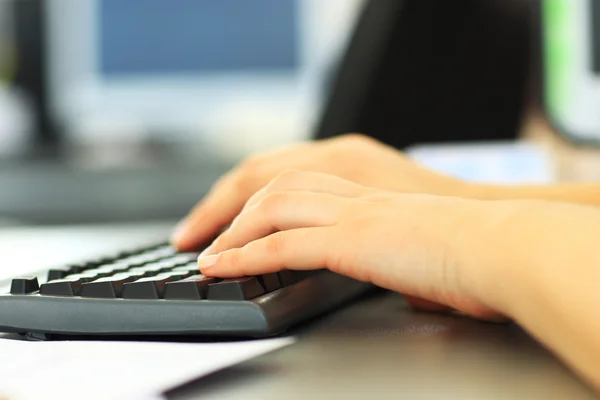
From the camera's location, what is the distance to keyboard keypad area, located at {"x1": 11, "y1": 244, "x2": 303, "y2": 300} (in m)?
0.33

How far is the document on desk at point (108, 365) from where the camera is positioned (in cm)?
27

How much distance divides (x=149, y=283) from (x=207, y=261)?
5 cm

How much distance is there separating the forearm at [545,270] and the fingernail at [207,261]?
0.42ft

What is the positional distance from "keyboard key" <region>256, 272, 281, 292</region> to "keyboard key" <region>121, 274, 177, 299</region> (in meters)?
0.05

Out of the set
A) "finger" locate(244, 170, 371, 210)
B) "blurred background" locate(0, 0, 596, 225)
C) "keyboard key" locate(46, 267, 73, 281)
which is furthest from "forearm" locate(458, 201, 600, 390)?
"blurred background" locate(0, 0, 596, 225)

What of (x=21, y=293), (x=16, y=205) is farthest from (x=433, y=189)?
(x=16, y=205)

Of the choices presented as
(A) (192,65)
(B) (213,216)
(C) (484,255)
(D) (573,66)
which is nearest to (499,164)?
(D) (573,66)

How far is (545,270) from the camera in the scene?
289mm

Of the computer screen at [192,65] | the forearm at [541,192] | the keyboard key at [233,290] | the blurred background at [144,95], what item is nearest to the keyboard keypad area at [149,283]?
the keyboard key at [233,290]

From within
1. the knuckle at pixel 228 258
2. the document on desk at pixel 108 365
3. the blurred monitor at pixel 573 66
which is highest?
the blurred monitor at pixel 573 66

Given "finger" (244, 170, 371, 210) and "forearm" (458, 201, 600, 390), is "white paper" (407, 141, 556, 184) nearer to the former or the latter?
"finger" (244, 170, 371, 210)

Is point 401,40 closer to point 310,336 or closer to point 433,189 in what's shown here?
point 433,189

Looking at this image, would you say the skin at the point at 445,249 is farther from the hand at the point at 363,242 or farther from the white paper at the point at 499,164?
the white paper at the point at 499,164

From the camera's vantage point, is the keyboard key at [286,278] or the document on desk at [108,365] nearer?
the document on desk at [108,365]
